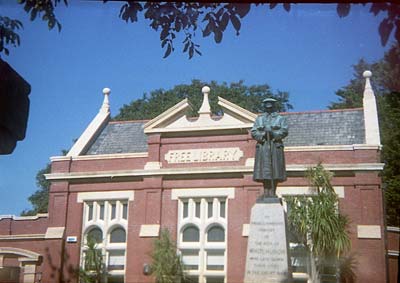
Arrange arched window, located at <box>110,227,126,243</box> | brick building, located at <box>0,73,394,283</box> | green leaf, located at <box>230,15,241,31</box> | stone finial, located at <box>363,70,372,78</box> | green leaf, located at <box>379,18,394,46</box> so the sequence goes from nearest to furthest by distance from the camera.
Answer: green leaf, located at <box>379,18,394,46</box> < green leaf, located at <box>230,15,241,31</box> < stone finial, located at <box>363,70,372,78</box> < brick building, located at <box>0,73,394,283</box> < arched window, located at <box>110,227,126,243</box>

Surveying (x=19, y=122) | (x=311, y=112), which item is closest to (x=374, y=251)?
(x=311, y=112)

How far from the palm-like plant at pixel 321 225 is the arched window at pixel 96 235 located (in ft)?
8.17

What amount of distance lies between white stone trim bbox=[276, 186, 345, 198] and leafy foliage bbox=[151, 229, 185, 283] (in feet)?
5.04

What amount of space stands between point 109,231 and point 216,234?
1.43 metres

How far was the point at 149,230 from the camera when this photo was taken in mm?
7652

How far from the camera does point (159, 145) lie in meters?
8.51

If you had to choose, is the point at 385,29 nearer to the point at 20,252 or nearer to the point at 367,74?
the point at 367,74

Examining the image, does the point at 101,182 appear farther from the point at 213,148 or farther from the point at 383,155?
the point at 383,155

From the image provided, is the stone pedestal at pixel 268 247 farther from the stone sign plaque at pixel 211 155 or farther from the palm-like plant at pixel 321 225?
the stone sign plaque at pixel 211 155

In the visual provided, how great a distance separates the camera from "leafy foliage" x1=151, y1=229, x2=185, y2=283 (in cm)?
696

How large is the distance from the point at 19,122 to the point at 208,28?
1616 mm

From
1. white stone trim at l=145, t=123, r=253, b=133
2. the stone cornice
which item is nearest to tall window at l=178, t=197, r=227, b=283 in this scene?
the stone cornice

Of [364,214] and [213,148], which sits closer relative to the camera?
[364,214]

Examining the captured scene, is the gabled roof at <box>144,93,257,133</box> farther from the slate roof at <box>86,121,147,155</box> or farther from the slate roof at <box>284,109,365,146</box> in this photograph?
the slate roof at <box>284,109,365,146</box>
